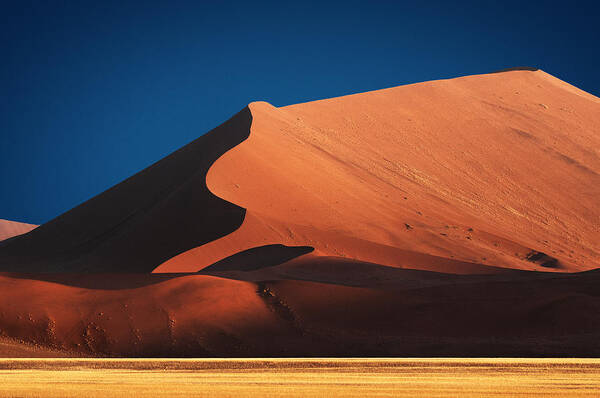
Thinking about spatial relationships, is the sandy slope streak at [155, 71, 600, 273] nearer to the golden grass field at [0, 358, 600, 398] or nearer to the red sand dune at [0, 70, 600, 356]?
the red sand dune at [0, 70, 600, 356]

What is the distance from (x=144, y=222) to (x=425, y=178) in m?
22.6

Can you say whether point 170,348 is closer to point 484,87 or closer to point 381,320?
point 381,320

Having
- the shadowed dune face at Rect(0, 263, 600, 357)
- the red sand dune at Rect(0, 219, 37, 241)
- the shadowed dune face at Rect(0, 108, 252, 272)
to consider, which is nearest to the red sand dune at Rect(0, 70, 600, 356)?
the shadowed dune face at Rect(0, 263, 600, 357)

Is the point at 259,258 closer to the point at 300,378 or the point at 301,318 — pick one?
the point at 301,318

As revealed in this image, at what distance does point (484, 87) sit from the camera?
8688 cm

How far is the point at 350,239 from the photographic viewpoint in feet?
149

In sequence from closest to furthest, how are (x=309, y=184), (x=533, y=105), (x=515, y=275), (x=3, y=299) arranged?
(x=3, y=299) → (x=515, y=275) → (x=309, y=184) → (x=533, y=105)

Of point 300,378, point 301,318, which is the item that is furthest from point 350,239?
point 300,378

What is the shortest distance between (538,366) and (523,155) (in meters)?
50.3

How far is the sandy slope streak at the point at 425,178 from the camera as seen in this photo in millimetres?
46594

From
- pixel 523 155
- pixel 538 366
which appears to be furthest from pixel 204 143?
pixel 538 366

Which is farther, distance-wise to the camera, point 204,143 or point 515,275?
point 204,143

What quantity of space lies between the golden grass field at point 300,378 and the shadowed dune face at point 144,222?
21.1 meters

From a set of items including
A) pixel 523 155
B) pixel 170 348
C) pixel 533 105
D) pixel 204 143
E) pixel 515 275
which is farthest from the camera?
pixel 533 105
